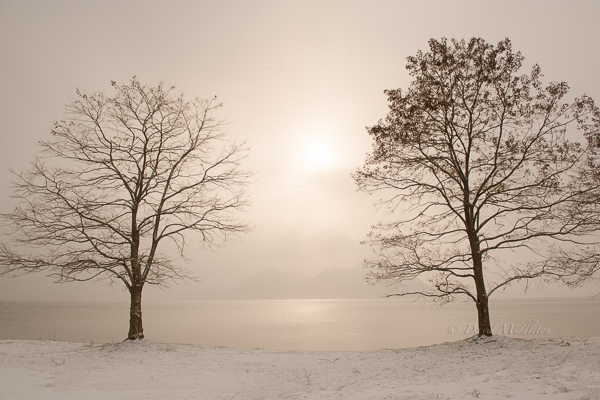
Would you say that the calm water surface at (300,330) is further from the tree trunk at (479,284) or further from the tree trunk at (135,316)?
the tree trunk at (479,284)

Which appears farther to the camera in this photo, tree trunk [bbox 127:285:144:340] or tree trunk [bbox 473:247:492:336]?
tree trunk [bbox 127:285:144:340]

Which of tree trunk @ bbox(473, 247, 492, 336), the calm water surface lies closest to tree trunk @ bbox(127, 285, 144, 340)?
the calm water surface

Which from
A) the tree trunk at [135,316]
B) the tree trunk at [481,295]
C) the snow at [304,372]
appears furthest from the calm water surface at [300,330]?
the tree trunk at [481,295]

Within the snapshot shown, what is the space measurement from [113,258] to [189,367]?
6.11m

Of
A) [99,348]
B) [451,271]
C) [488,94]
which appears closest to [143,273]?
[99,348]

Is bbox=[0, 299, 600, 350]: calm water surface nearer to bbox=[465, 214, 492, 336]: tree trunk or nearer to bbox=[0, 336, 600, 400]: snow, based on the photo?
bbox=[0, 336, 600, 400]: snow

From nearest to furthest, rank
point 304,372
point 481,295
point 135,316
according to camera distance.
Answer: point 304,372 < point 481,295 < point 135,316

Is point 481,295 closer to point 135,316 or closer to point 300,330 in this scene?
point 135,316

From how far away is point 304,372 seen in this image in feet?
34.9

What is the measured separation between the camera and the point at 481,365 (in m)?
10.1

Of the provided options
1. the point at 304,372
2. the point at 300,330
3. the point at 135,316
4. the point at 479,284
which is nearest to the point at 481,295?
the point at 479,284

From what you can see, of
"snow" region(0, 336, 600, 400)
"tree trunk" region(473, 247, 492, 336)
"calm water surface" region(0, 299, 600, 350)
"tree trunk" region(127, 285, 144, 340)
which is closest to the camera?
"snow" region(0, 336, 600, 400)

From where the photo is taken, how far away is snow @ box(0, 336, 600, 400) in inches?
309

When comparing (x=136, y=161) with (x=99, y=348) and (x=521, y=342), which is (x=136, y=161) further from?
(x=521, y=342)
